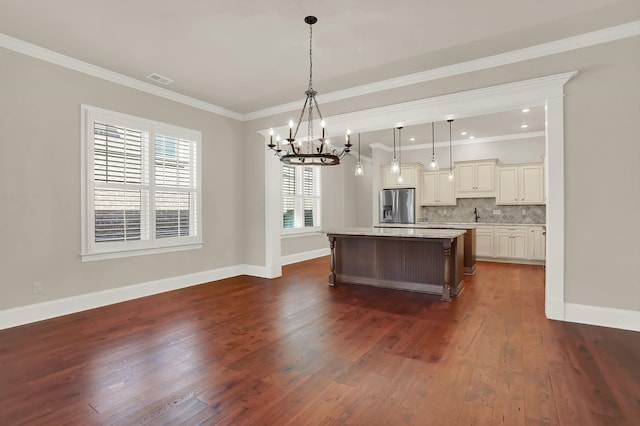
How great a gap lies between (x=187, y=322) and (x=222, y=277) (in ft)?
7.40

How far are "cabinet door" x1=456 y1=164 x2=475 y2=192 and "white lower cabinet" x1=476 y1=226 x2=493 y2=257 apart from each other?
101 cm

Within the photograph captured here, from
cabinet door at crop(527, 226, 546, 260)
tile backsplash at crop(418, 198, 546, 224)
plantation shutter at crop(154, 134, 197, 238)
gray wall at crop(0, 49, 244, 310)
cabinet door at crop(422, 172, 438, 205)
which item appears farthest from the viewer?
cabinet door at crop(422, 172, 438, 205)

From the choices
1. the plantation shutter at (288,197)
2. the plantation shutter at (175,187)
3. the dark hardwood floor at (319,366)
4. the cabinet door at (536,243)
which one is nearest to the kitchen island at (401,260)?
the dark hardwood floor at (319,366)

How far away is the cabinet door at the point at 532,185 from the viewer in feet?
23.6

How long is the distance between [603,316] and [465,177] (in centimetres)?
498

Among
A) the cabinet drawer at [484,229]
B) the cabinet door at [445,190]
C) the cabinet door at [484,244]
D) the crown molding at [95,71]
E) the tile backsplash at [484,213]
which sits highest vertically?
the crown molding at [95,71]

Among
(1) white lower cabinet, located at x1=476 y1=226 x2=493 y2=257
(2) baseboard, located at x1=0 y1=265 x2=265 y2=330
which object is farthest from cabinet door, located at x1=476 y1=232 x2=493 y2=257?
(2) baseboard, located at x1=0 y1=265 x2=265 y2=330

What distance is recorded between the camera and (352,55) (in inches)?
149

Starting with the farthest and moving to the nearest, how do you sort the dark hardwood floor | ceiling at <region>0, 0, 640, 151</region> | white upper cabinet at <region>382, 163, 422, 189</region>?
white upper cabinet at <region>382, 163, 422, 189</region> → ceiling at <region>0, 0, 640, 151</region> → the dark hardwood floor

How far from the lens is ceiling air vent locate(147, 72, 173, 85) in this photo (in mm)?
4371

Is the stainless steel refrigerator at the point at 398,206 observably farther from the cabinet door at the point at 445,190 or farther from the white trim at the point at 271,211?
the white trim at the point at 271,211

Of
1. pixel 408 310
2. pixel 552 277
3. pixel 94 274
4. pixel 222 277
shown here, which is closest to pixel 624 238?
pixel 552 277

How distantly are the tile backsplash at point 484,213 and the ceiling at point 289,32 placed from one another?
5.05 m

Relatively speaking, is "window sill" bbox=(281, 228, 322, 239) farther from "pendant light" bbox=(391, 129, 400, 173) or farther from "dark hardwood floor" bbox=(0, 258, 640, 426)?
"dark hardwood floor" bbox=(0, 258, 640, 426)
